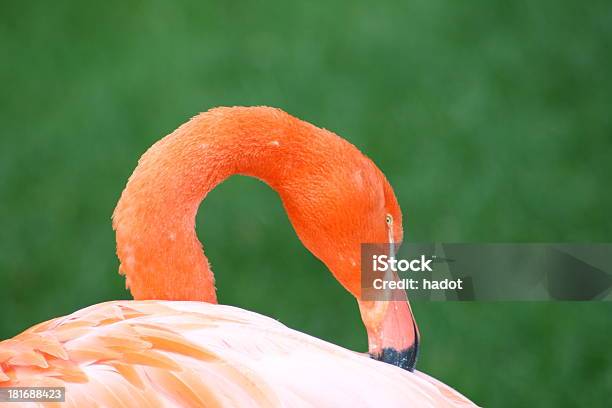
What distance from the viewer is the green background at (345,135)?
2621 mm

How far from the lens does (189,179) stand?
164 cm

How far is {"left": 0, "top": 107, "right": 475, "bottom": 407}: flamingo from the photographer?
1.23 metres

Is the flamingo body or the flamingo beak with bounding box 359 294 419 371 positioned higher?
the flamingo beak with bounding box 359 294 419 371

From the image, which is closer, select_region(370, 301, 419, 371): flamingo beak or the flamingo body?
the flamingo body

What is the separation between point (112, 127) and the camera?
9.61 feet

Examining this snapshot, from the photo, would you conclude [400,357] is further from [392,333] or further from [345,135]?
[345,135]

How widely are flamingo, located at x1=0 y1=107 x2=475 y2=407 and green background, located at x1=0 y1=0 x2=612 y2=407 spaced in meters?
1.01

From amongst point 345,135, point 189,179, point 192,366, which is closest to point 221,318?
point 192,366

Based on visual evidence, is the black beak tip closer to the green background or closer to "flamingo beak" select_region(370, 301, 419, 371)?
"flamingo beak" select_region(370, 301, 419, 371)

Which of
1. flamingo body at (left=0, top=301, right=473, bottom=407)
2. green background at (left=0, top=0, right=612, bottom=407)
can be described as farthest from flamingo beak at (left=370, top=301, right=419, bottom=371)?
green background at (left=0, top=0, right=612, bottom=407)

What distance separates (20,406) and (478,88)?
2214 millimetres

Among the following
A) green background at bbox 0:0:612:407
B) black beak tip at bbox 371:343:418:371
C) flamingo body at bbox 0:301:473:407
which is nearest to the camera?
flamingo body at bbox 0:301:473:407

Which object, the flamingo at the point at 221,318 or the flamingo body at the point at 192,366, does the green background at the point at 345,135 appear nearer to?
the flamingo at the point at 221,318

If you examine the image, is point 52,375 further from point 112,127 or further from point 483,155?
point 483,155
